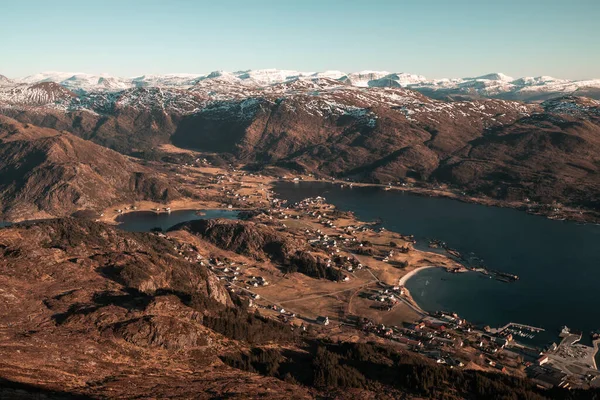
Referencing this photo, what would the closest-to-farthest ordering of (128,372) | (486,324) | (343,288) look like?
(128,372), (486,324), (343,288)

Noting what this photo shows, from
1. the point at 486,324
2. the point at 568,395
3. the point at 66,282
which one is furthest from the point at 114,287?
the point at 486,324

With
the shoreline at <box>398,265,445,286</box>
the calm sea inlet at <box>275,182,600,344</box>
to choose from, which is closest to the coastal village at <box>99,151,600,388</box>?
the shoreline at <box>398,265,445,286</box>

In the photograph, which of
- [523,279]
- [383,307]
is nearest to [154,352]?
[383,307]

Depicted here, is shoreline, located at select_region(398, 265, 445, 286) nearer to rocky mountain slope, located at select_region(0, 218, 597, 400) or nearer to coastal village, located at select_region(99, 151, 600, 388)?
→ coastal village, located at select_region(99, 151, 600, 388)

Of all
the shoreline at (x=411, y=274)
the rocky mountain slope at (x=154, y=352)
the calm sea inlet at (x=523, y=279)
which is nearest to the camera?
the rocky mountain slope at (x=154, y=352)

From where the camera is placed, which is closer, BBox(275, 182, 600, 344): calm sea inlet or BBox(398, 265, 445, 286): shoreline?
BBox(275, 182, 600, 344): calm sea inlet

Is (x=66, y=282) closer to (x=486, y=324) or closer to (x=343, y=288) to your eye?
(x=343, y=288)

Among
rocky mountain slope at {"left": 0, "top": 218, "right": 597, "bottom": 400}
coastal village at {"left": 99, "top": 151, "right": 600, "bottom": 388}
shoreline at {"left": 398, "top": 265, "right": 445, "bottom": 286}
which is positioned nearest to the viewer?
rocky mountain slope at {"left": 0, "top": 218, "right": 597, "bottom": 400}

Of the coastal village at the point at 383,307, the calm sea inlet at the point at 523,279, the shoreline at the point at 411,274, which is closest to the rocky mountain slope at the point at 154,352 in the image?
the coastal village at the point at 383,307

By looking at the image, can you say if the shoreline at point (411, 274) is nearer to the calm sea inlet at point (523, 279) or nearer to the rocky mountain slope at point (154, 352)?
the calm sea inlet at point (523, 279)
